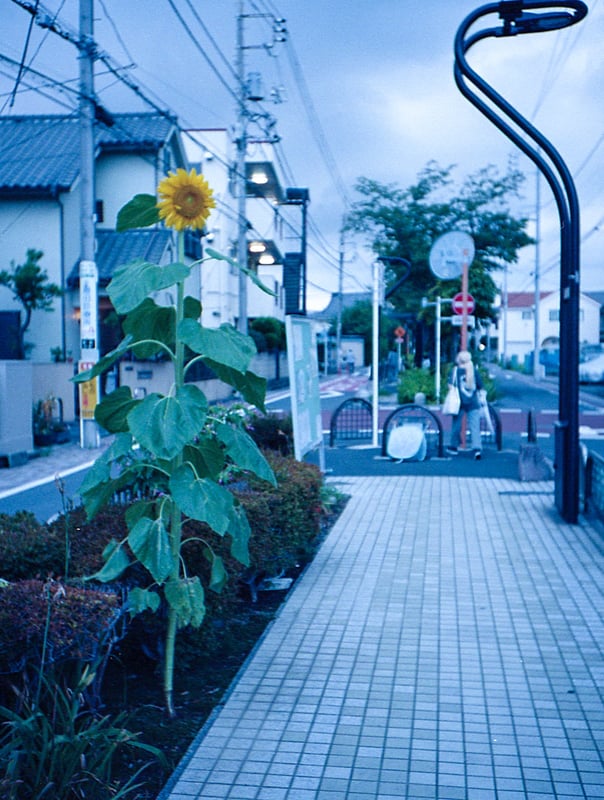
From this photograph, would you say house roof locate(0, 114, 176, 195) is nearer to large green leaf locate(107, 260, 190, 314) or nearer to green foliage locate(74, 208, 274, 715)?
green foliage locate(74, 208, 274, 715)

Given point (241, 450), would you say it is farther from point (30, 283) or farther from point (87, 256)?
point (30, 283)

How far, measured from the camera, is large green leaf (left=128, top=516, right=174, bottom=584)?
396 cm

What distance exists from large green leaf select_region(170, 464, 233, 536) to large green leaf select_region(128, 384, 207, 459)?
0.24 metres

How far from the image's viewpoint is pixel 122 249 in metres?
28.2

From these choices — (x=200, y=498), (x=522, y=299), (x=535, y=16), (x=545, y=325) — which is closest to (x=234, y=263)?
(x=200, y=498)

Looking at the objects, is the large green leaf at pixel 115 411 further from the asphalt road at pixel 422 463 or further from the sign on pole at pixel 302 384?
the sign on pole at pixel 302 384

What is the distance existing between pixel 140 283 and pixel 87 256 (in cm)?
1420

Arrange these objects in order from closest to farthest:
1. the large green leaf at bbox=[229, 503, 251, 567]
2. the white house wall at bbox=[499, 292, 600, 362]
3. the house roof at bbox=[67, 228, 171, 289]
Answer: the large green leaf at bbox=[229, 503, 251, 567] → the house roof at bbox=[67, 228, 171, 289] → the white house wall at bbox=[499, 292, 600, 362]

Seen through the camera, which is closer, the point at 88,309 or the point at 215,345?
the point at 215,345

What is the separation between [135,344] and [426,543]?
16.7 feet

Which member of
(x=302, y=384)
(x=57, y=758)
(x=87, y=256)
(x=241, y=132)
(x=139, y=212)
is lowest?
(x=57, y=758)

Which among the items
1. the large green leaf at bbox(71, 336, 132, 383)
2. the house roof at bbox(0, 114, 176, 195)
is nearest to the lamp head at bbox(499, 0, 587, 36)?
the large green leaf at bbox(71, 336, 132, 383)

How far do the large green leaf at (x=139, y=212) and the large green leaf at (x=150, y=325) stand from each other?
0.40 meters

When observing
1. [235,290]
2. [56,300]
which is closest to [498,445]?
[56,300]
